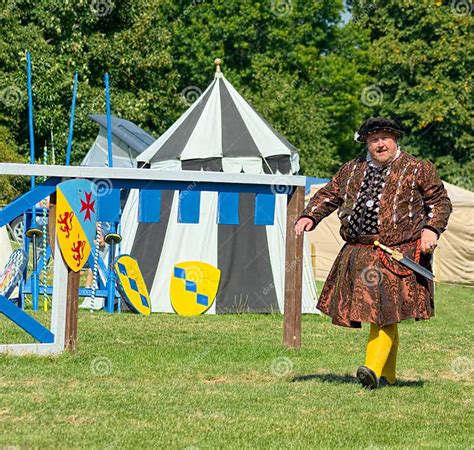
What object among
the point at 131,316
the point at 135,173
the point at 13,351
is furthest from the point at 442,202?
the point at 131,316

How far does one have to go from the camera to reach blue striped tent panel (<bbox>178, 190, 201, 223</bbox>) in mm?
14805

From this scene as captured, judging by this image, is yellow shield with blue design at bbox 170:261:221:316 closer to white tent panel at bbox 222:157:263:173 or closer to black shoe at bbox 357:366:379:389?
white tent panel at bbox 222:157:263:173

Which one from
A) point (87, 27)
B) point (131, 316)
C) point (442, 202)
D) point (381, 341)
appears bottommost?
point (131, 316)

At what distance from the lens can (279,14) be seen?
4397 centimetres

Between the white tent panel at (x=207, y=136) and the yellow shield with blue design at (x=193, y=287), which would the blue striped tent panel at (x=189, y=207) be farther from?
the white tent panel at (x=207, y=136)

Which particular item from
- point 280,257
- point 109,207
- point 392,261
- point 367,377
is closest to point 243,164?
point 280,257

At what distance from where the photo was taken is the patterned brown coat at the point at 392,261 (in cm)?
724

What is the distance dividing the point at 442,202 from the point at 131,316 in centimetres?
628

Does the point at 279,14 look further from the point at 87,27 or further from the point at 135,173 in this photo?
the point at 135,173

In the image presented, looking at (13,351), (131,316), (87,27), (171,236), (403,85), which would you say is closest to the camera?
(13,351)

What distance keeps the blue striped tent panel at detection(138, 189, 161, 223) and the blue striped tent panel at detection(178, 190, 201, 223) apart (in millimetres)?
311

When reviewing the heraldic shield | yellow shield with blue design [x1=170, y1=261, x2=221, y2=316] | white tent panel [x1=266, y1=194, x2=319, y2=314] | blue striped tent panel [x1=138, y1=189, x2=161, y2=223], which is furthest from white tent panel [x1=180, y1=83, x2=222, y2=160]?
the heraldic shield

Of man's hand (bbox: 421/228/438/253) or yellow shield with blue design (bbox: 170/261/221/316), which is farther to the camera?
yellow shield with blue design (bbox: 170/261/221/316)

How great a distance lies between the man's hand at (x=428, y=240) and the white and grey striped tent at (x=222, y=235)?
7.49 metres
